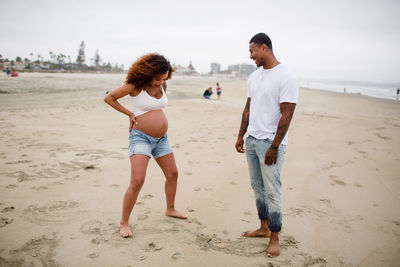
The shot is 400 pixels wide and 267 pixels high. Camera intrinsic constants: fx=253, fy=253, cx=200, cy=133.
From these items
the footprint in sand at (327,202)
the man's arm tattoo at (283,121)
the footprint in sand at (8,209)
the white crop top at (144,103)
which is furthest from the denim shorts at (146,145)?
the footprint in sand at (327,202)

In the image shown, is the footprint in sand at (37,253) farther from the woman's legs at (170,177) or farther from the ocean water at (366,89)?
the ocean water at (366,89)

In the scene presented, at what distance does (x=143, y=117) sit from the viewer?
2.74 m

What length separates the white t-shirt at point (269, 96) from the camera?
2.29 m

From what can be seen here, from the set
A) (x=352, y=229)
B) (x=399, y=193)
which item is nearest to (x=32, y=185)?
(x=352, y=229)

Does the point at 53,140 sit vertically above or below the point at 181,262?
above

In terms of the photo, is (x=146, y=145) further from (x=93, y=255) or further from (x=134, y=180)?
(x=93, y=255)

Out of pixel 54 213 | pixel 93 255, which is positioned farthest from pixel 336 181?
pixel 54 213

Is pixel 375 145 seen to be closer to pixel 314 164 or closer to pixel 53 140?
pixel 314 164

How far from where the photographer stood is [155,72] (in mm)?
2607

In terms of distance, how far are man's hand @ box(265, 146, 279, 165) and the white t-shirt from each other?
0.12m

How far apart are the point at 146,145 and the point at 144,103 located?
450 millimetres

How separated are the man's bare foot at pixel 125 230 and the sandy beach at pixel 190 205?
58 millimetres

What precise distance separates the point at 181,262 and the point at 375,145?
713 centimetres

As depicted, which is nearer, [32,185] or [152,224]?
[152,224]
